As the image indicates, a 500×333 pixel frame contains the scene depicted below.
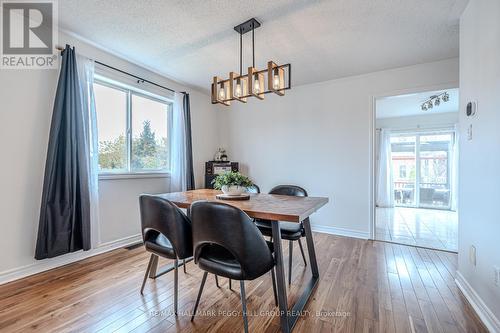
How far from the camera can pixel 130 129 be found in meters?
3.21

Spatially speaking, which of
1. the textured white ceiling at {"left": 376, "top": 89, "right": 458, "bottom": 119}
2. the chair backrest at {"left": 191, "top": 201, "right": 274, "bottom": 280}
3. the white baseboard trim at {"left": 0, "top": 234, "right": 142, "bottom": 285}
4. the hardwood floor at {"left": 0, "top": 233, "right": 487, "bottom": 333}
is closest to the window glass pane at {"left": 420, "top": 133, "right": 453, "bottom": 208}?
the textured white ceiling at {"left": 376, "top": 89, "right": 458, "bottom": 119}

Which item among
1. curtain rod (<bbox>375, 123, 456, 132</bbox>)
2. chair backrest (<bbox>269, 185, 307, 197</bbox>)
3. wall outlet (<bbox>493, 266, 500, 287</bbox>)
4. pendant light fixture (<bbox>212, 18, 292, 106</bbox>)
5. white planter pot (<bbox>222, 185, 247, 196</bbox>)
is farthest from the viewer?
curtain rod (<bbox>375, 123, 456, 132</bbox>)

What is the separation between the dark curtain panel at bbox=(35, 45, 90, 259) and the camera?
7.48ft

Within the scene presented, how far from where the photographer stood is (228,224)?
1.40m

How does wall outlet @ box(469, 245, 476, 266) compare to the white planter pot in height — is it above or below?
below

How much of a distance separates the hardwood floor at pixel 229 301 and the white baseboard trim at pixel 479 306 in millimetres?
48

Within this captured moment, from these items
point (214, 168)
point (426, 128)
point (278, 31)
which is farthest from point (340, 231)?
point (426, 128)

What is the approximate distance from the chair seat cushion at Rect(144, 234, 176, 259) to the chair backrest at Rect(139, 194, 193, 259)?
0.09 metres

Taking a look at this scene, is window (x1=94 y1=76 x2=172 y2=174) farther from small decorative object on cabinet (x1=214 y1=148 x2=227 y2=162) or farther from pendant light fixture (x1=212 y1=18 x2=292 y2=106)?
pendant light fixture (x1=212 y1=18 x2=292 y2=106)

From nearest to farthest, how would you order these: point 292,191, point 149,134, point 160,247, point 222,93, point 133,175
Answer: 1. point 160,247
2. point 222,93
3. point 292,191
4. point 133,175
5. point 149,134

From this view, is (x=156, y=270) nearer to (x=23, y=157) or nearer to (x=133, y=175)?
(x=133, y=175)

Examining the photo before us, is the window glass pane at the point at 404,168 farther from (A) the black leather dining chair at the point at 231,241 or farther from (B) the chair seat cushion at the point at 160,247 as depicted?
(B) the chair seat cushion at the point at 160,247

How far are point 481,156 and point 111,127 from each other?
3.70 m

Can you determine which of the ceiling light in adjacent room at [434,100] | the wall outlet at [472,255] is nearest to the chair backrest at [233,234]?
the wall outlet at [472,255]
